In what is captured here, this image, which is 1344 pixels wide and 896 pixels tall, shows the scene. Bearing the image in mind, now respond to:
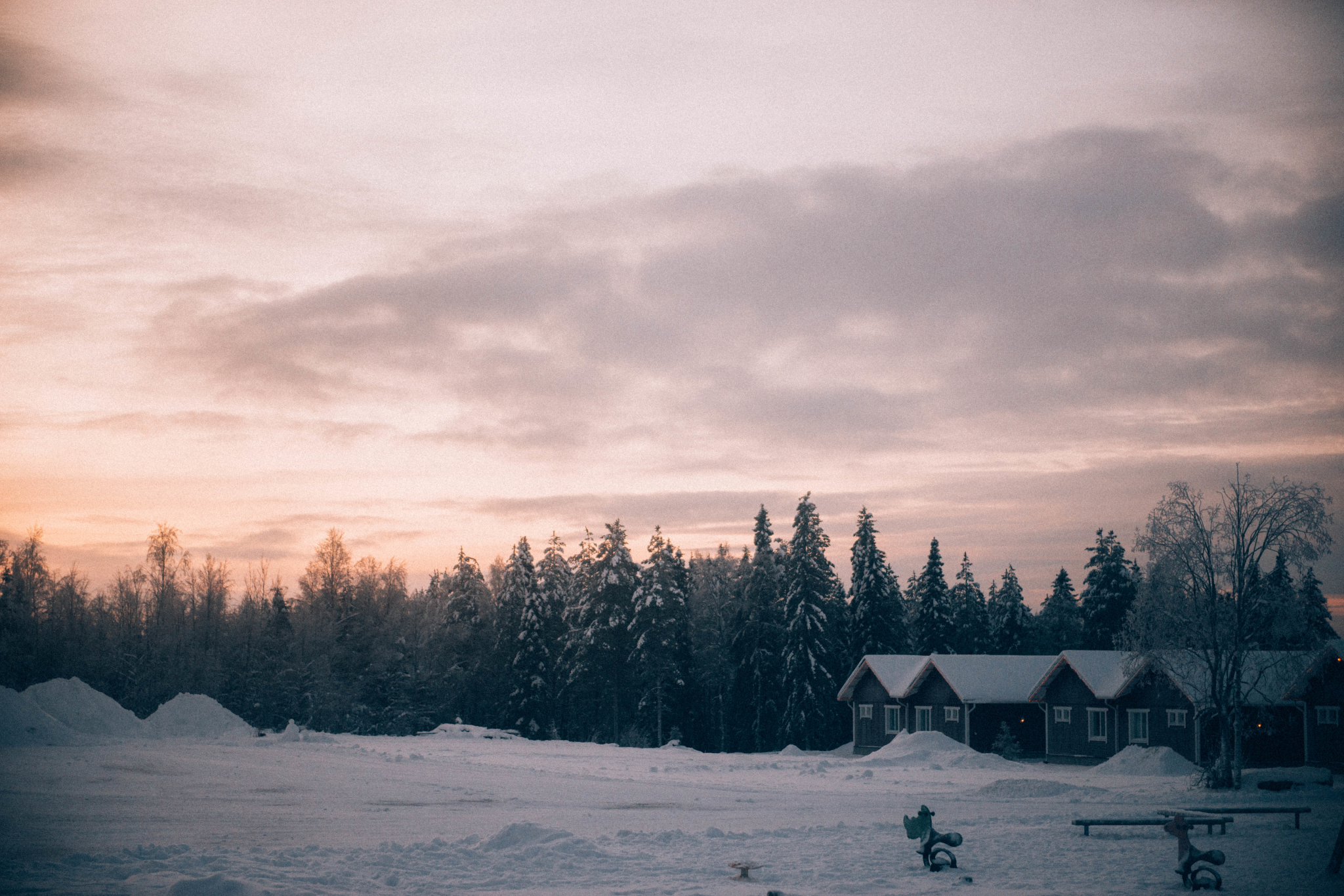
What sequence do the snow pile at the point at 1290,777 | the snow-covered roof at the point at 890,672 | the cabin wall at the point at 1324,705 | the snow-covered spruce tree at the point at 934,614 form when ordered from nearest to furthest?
the snow pile at the point at 1290,777
the cabin wall at the point at 1324,705
the snow-covered roof at the point at 890,672
the snow-covered spruce tree at the point at 934,614

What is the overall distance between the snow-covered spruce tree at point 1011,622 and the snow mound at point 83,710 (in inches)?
2432

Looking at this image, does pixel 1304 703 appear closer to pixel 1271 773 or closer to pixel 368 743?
pixel 1271 773

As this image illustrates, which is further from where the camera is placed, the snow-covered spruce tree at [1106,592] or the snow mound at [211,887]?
the snow-covered spruce tree at [1106,592]

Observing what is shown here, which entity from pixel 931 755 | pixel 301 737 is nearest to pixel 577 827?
pixel 931 755

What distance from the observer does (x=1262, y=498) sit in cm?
3556

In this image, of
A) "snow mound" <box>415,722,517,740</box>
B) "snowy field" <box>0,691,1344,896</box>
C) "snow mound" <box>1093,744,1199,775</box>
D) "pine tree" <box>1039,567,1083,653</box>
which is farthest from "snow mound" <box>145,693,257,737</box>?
"pine tree" <box>1039,567,1083,653</box>

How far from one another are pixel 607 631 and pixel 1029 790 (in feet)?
135

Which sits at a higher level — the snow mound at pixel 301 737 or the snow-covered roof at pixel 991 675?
the snow-covered roof at pixel 991 675

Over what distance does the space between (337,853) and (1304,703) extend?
142ft

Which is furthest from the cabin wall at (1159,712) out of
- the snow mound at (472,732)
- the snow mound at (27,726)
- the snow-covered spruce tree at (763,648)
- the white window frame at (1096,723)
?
the snow mound at (27,726)

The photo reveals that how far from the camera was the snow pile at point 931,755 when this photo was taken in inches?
1895

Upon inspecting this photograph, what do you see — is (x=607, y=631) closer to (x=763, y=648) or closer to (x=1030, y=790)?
(x=763, y=648)

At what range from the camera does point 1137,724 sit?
4794cm

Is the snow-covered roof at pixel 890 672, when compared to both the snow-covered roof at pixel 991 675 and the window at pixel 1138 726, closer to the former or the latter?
the snow-covered roof at pixel 991 675
